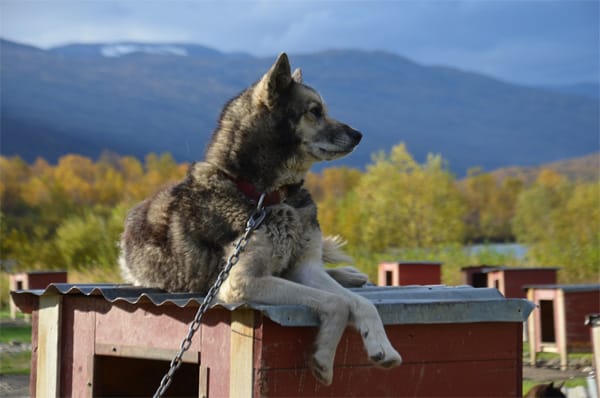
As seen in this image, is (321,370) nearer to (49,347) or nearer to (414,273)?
(49,347)

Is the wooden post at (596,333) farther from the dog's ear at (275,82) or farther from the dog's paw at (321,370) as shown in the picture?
the dog's ear at (275,82)

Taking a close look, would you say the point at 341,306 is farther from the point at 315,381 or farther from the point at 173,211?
the point at 173,211

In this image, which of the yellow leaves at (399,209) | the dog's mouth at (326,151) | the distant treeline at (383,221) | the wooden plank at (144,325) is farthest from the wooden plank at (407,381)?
the yellow leaves at (399,209)

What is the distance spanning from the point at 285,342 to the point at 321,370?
8.4 inches

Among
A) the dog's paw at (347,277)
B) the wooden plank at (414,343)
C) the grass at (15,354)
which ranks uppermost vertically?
the dog's paw at (347,277)

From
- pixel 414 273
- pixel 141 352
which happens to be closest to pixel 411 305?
pixel 141 352

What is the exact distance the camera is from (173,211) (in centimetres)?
448

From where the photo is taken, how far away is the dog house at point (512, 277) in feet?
34.0

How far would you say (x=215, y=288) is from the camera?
12.8ft

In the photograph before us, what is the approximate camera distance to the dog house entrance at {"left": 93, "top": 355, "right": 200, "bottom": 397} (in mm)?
4832

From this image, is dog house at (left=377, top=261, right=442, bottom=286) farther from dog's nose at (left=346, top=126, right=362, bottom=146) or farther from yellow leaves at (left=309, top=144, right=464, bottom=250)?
yellow leaves at (left=309, top=144, right=464, bottom=250)

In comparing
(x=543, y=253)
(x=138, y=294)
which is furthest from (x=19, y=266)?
(x=138, y=294)

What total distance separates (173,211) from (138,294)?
481mm

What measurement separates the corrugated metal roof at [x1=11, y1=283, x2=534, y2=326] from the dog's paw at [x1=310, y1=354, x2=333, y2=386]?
17cm
